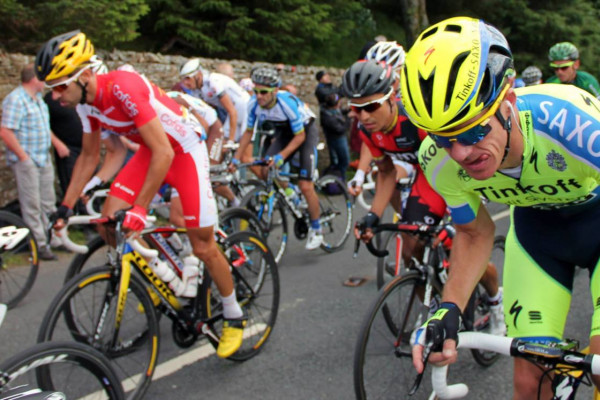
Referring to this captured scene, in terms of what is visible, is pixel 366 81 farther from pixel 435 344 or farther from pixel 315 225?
pixel 315 225

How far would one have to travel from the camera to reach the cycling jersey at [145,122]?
3746 mm

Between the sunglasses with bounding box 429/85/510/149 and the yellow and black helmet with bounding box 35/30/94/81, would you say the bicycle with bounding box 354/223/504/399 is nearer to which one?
the sunglasses with bounding box 429/85/510/149

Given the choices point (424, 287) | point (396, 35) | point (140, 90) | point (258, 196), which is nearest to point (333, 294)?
point (258, 196)

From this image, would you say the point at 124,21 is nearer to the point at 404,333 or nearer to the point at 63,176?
the point at 63,176

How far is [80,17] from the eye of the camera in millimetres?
9125

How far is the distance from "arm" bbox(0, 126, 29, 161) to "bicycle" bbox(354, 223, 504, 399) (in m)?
4.59

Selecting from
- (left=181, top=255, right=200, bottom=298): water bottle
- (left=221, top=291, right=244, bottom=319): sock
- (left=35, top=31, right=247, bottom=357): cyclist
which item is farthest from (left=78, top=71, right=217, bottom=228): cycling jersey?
(left=221, top=291, right=244, bottom=319): sock

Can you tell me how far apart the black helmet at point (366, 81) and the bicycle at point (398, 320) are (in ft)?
3.42

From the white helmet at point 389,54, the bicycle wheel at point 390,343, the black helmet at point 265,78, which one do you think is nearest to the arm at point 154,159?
the bicycle wheel at point 390,343

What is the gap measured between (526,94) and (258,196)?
4.61 m

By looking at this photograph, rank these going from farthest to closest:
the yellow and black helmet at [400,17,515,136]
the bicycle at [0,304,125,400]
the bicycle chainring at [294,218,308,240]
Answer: the bicycle chainring at [294,218,308,240] → the bicycle at [0,304,125,400] → the yellow and black helmet at [400,17,515,136]

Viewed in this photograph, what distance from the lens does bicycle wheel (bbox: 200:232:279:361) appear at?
4348mm

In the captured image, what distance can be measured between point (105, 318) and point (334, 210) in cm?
430

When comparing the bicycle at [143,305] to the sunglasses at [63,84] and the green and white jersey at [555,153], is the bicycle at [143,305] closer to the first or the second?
the sunglasses at [63,84]
